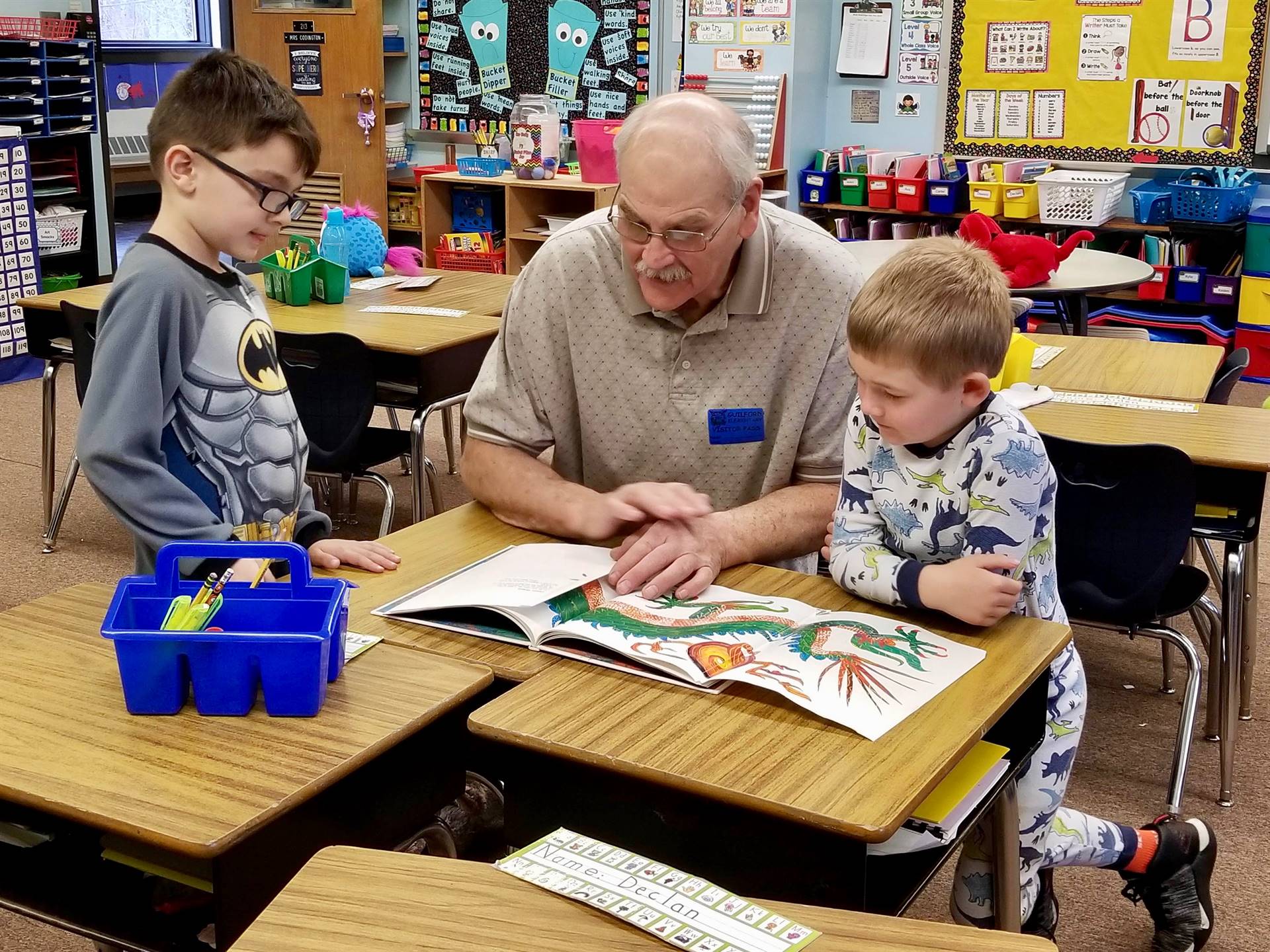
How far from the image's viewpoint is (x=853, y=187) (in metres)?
6.30

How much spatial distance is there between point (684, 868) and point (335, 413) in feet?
6.81

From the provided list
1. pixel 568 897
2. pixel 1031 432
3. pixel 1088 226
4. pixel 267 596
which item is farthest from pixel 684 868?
pixel 1088 226

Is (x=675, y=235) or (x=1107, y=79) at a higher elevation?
(x=1107, y=79)

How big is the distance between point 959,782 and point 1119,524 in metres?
1.08

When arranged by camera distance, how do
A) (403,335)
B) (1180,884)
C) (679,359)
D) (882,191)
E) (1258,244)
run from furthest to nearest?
(882,191)
(1258,244)
(403,335)
(1180,884)
(679,359)

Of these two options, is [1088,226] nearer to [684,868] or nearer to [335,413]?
[335,413]

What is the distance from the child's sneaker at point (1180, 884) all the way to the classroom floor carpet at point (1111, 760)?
88 mm

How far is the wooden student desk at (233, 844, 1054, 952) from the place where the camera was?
861 millimetres

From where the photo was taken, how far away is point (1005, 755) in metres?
1.48

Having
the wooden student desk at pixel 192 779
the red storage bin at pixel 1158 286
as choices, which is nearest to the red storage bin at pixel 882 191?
the red storage bin at pixel 1158 286

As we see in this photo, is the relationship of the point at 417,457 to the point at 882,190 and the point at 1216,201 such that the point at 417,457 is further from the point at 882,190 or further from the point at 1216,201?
the point at 1216,201

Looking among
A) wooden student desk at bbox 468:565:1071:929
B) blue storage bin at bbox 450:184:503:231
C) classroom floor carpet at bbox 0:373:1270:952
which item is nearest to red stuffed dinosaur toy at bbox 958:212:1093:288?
classroom floor carpet at bbox 0:373:1270:952

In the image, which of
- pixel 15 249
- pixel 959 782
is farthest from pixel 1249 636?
pixel 15 249

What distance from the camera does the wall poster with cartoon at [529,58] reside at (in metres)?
6.89
